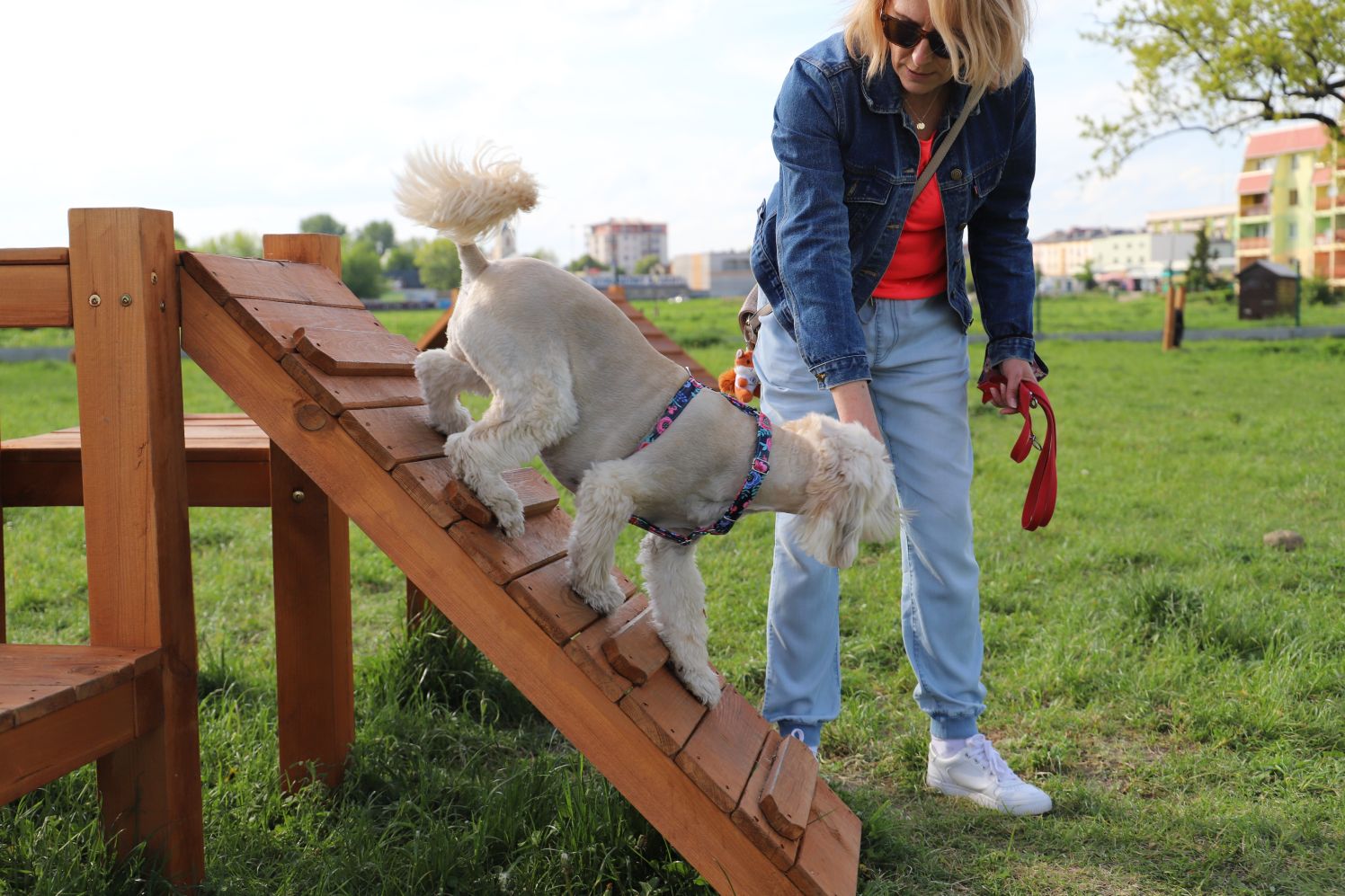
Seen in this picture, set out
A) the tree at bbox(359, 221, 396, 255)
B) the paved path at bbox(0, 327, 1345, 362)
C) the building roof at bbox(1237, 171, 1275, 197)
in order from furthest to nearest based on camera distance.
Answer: the tree at bbox(359, 221, 396, 255), the building roof at bbox(1237, 171, 1275, 197), the paved path at bbox(0, 327, 1345, 362)

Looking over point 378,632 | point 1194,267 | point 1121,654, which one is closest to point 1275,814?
point 1121,654

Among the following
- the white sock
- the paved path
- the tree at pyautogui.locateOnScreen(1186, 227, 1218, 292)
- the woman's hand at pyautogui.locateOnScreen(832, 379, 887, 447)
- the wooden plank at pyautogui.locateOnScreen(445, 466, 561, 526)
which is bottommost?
the white sock

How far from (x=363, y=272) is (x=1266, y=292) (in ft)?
188

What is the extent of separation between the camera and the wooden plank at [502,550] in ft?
8.45

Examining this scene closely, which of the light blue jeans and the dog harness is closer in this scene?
the dog harness

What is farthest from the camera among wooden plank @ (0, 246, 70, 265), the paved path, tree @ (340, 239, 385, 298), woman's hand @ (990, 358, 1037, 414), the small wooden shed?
tree @ (340, 239, 385, 298)

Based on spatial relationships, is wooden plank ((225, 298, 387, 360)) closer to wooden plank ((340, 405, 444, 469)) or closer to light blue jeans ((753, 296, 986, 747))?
wooden plank ((340, 405, 444, 469))

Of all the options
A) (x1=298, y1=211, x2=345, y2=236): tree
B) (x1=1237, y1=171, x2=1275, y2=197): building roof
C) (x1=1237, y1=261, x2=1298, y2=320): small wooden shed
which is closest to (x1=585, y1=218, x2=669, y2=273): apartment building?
(x1=298, y1=211, x2=345, y2=236): tree

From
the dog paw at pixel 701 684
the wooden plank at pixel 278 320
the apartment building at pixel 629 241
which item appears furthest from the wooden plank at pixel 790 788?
the apartment building at pixel 629 241

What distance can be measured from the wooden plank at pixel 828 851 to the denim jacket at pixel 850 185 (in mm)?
1153

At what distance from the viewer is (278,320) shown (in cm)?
283

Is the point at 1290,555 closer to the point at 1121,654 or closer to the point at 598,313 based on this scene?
the point at 1121,654

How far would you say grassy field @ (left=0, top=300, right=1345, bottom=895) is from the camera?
2879 millimetres

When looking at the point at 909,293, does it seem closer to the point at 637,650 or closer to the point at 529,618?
the point at 637,650
